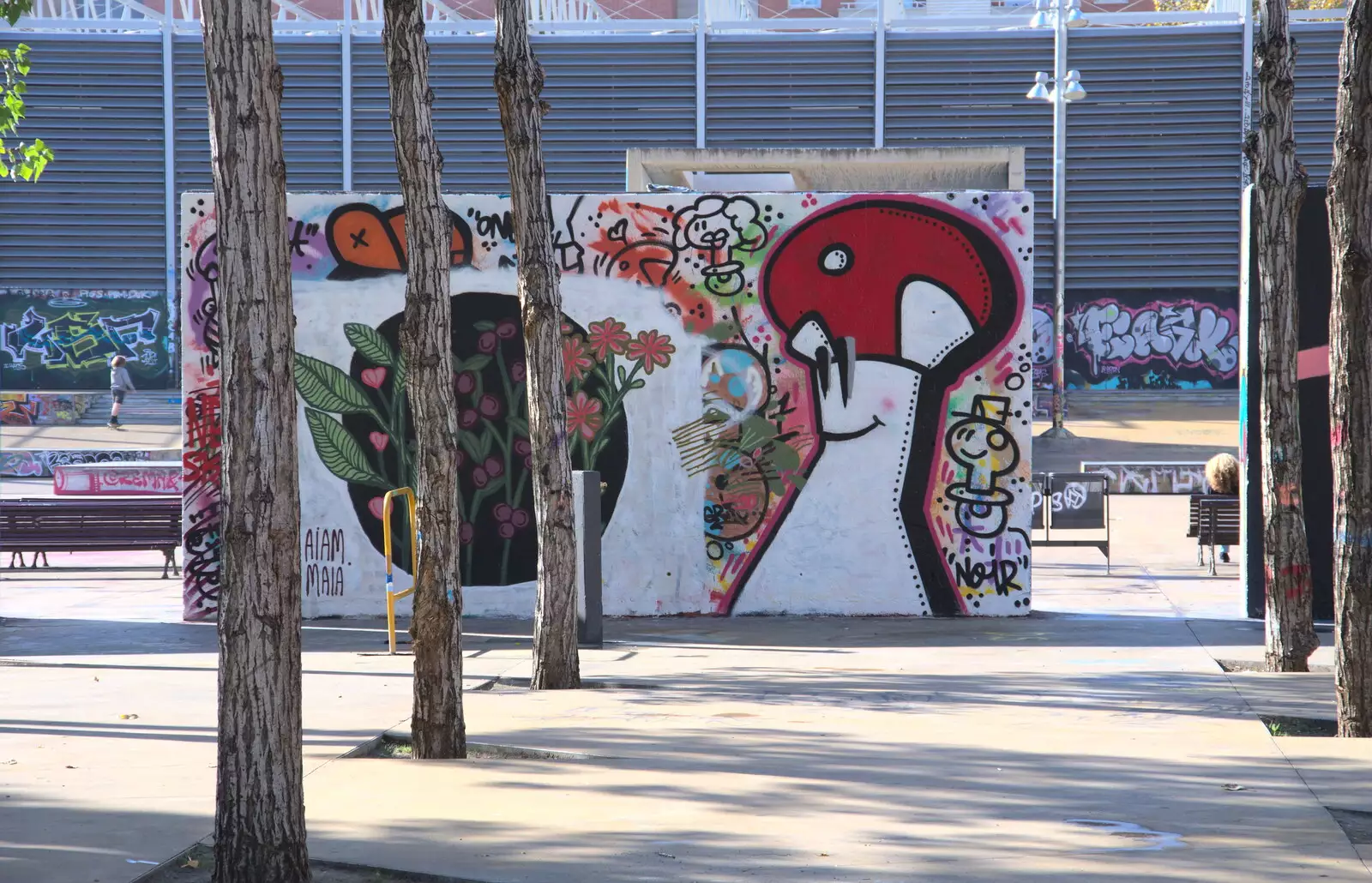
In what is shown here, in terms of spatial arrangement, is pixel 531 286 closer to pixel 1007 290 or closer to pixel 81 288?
pixel 1007 290

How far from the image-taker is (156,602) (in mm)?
14023

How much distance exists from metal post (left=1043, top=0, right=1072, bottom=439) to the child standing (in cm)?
2063

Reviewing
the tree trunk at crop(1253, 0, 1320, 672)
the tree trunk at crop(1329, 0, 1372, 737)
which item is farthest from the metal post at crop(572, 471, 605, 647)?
the tree trunk at crop(1329, 0, 1372, 737)

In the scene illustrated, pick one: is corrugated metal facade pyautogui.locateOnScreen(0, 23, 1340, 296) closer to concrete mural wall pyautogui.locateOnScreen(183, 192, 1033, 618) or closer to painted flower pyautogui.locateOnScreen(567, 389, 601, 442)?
concrete mural wall pyautogui.locateOnScreen(183, 192, 1033, 618)

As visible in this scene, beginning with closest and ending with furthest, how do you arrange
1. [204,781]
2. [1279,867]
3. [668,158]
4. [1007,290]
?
[1279,867] → [204,781] → [1007,290] → [668,158]

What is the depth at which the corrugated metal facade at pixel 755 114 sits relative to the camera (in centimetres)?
3584

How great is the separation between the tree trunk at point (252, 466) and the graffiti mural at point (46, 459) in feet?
80.0

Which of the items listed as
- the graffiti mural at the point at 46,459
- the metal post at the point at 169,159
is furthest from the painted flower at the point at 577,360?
the metal post at the point at 169,159

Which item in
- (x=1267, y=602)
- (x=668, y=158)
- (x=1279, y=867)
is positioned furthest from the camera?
(x=668, y=158)

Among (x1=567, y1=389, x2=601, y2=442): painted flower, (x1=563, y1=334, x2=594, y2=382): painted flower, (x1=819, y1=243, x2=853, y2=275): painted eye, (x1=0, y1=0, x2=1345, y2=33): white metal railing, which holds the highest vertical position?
(x1=0, y1=0, x2=1345, y2=33): white metal railing

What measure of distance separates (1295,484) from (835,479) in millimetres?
4310

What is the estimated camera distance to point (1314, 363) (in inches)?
479

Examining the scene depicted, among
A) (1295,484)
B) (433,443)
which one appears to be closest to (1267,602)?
(1295,484)

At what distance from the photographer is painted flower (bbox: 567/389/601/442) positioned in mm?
12977
